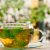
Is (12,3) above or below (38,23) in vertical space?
above

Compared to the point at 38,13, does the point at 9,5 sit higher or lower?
higher

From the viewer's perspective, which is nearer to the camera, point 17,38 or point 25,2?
point 17,38

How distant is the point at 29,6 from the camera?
67.2 inches

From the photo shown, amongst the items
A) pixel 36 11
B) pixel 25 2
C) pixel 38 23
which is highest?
pixel 25 2

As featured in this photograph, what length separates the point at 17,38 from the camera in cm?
64

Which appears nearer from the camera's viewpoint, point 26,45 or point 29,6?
point 26,45

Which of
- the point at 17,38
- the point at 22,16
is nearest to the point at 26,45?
the point at 17,38

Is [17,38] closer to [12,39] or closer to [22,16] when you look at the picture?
[12,39]

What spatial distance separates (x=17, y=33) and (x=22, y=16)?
1.07 m

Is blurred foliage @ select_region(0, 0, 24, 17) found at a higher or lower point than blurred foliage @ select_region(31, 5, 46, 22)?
higher

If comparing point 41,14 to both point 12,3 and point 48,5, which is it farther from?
point 12,3

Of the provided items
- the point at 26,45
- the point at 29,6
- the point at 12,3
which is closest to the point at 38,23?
the point at 29,6

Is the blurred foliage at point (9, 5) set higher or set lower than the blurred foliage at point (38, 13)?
higher

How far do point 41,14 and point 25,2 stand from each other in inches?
9.1
